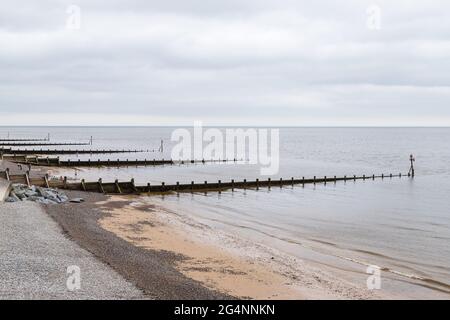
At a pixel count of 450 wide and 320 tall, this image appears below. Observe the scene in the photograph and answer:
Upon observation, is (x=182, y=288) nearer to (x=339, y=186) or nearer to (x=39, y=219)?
(x=39, y=219)

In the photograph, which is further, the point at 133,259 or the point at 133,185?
the point at 133,185

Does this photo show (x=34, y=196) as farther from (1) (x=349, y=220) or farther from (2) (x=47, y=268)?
(1) (x=349, y=220)

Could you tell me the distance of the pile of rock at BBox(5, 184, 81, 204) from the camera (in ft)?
93.9

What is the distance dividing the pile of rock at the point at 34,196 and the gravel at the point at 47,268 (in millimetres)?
7497

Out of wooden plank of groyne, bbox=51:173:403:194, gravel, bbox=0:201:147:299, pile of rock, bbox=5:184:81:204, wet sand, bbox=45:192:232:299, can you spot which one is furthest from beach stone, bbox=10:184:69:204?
wooden plank of groyne, bbox=51:173:403:194

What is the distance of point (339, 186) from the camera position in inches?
2275

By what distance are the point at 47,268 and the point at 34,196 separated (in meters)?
16.4

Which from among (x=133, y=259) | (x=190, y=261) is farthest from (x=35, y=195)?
(x=133, y=259)

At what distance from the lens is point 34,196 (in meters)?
29.7

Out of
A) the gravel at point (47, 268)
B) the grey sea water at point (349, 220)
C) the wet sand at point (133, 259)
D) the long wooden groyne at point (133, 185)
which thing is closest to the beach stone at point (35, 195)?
the wet sand at point (133, 259)

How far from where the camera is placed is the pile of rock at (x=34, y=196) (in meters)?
28.6

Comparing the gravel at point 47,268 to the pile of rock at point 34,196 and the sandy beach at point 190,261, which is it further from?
the pile of rock at point 34,196
